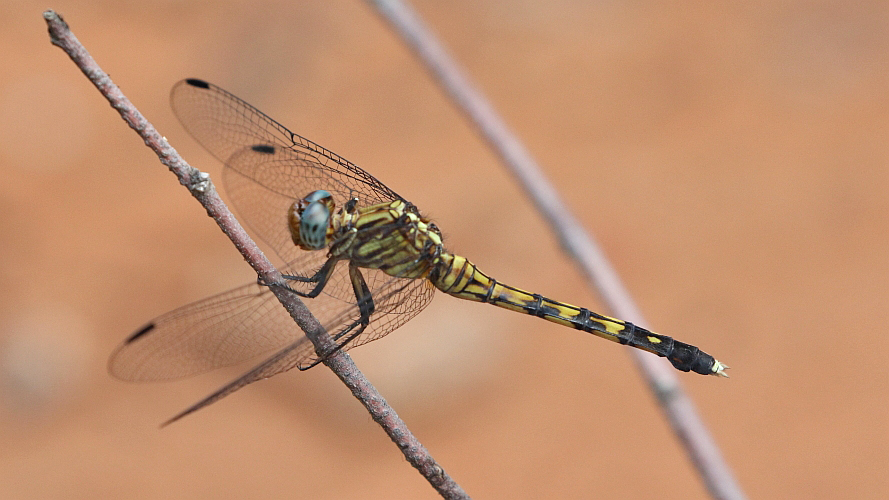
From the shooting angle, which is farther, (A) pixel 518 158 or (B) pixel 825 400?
(B) pixel 825 400

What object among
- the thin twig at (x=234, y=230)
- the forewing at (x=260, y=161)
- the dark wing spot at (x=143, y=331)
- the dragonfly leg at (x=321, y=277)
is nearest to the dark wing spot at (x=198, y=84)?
the forewing at (x=260, y=161)

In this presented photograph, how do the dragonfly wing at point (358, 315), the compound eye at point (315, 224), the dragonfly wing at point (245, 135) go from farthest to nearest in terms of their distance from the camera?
1. the dragonfly wing at point (245, 135)
2. the compound eye at point (315, 224)
3. the dragonfly wing at point (358, 315)

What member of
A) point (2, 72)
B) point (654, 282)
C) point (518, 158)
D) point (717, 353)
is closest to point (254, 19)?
point (2, 72)

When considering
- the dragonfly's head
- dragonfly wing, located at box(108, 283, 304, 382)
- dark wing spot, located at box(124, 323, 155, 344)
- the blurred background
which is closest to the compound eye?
the dragonfly's head

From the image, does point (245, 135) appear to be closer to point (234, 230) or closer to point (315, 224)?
point (315, 224)

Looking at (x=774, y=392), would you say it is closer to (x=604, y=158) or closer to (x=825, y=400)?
(x=825, y=400)

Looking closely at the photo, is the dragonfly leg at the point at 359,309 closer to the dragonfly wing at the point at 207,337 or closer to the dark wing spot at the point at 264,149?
the dragonfly wing at the point at 207,337

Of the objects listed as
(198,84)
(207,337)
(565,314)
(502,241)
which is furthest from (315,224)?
(502,241)

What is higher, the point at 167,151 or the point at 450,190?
the point at 450,190
